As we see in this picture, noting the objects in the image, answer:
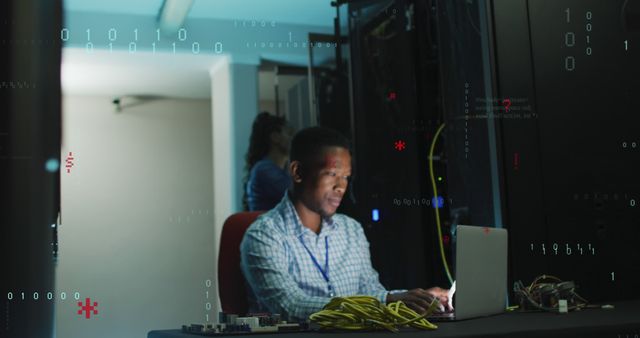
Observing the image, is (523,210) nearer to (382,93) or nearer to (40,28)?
(382,93)

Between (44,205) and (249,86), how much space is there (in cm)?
105

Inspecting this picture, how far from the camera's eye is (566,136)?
1.77 metres

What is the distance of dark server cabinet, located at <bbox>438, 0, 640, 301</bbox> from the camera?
1735 mm

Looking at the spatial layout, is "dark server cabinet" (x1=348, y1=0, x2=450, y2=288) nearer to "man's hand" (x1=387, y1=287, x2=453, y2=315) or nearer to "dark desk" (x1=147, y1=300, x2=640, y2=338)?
"man's hand" (x1=387, y1=287, x2=453, y2=315)

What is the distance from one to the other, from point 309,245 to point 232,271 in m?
0.22

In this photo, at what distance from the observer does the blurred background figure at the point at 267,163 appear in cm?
251

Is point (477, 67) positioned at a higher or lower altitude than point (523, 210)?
higher

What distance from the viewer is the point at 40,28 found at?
1931 mm

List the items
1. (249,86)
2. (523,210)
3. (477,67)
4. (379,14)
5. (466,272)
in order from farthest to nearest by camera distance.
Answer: (249,86), (379,14), (477,67), (523,210), (466,272)

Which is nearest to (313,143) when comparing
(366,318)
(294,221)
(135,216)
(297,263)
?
(294,221)

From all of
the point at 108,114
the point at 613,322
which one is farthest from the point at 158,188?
the point at 613,322

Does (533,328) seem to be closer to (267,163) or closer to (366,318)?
(366,318)

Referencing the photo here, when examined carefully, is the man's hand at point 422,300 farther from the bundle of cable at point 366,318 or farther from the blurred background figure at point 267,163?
the blurred background figure at point 267,163

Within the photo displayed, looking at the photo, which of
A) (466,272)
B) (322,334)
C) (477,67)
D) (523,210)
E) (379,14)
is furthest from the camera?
(379,14)
